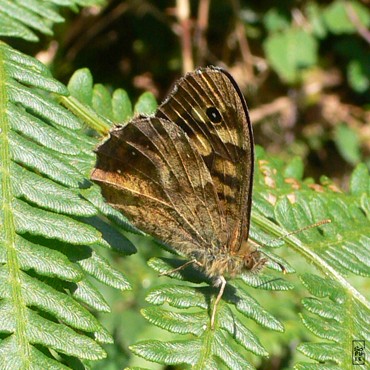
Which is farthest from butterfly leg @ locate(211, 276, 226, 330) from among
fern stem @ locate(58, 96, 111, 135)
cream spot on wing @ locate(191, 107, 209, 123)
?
fern stem @ locate(58, 96, 111, 135)

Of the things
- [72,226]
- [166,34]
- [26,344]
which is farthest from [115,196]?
[166,34]

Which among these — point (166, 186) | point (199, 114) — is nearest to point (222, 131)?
point (199, 114)

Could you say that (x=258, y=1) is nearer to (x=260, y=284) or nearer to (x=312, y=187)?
(x=312, y=187)

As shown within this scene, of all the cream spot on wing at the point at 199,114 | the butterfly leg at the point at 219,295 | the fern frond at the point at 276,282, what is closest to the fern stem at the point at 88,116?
the cream spot on wing at the point at 199,114

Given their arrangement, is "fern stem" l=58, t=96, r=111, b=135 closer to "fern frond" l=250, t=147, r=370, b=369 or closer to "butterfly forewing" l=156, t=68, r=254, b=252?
"butterfly forewing" l=156, t=68, r=254, b=252

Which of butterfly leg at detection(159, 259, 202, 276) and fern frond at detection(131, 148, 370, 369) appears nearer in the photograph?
fern frond at detection(131, 148, 370, 369)

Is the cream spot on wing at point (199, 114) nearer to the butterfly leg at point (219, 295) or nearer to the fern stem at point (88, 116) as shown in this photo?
the fern stem at point (88, 116)

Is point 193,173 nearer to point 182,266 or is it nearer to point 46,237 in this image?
point 182,266

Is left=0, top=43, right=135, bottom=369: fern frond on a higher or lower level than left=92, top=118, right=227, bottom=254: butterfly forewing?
lower
